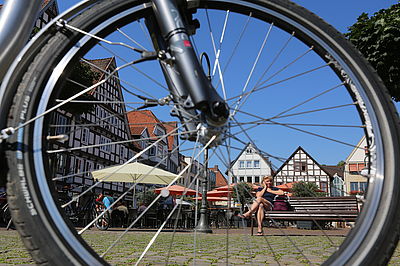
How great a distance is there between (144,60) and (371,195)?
1.02m

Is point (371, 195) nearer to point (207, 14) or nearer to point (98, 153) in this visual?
point (207, 14)

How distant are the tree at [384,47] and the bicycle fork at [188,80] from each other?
361 inches

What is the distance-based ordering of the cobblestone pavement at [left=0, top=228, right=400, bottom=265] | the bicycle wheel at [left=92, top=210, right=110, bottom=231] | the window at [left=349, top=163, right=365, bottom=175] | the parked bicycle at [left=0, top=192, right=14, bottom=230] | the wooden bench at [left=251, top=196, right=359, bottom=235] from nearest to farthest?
1. the window at [left=349, top=163, right=365, bottom=175]
2. the cobblestone pavement at [left=0, top=228, right=400, bottom=265]
3. the wooden bench at [left=251, top=196, right=359, bottom=235]
4. the parked bicycle at [left=0, top=192, right=14, bottom=230]
5. the bicycle wheel at [left=92, top=210, right=110, bottom=231]

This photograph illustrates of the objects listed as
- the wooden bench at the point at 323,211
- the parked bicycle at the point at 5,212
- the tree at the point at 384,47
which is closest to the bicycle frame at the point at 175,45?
the wooden bench at the point at 323,211

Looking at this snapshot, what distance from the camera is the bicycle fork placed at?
148 cm

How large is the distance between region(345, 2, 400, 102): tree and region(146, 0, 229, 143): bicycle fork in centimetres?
917


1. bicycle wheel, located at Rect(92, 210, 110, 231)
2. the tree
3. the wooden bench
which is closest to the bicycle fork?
the wooden bench

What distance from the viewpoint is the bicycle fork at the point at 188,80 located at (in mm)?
1481

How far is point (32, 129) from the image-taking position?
1.22m

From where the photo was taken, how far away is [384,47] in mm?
9766

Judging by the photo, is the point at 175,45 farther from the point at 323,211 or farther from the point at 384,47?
the point at 384,47

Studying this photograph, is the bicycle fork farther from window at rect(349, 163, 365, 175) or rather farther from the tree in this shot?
the tree

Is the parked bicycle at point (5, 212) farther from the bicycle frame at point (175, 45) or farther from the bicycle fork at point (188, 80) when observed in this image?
the bicycle fork at point (188, 80)

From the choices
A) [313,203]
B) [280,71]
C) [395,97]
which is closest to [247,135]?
[280,71]
